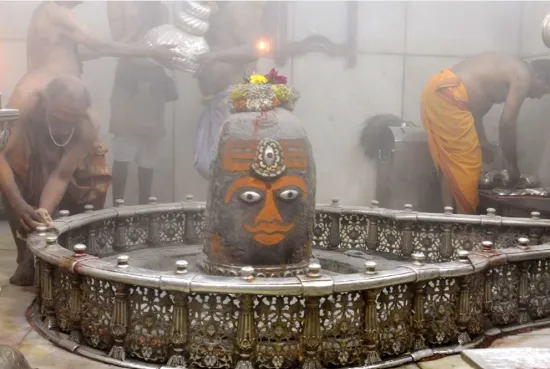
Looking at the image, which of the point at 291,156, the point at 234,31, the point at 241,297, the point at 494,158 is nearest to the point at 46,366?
the point at 241,297

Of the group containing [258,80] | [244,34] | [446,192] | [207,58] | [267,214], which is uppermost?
[244,34]

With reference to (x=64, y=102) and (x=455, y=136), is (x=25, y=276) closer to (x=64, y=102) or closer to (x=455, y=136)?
(x=64, y=102)

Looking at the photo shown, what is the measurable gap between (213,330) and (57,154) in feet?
14.7

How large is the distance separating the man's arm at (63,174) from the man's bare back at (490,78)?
538cm

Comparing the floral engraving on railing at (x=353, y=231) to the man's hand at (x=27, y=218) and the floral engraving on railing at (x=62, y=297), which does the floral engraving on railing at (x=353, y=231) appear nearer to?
the man's hand at (x=27, y=218)

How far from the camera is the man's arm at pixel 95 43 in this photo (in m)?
9.17

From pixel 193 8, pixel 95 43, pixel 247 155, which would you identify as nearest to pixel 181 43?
pixel 193 8

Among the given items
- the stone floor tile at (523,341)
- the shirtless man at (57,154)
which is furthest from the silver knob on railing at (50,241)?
the stone floor tile at (523,341)

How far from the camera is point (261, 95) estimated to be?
19.8ft

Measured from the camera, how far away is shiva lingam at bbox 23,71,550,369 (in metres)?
4.68

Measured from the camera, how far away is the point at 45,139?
8.20m

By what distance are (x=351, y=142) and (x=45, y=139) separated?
4685 mm

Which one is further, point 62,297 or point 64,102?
point 64,102

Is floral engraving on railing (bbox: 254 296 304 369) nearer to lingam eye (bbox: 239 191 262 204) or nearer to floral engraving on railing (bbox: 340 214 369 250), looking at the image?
lingam eye (bbox: 239 191 262 204)
